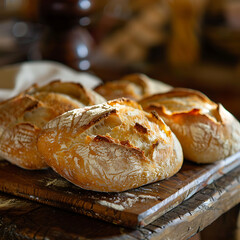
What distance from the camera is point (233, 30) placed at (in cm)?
305

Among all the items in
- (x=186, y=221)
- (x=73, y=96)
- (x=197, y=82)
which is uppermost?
A: (x=73, y=96)

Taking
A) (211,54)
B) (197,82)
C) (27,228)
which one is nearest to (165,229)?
(27,228)

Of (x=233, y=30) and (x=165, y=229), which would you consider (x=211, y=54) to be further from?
(x=165, y=229)

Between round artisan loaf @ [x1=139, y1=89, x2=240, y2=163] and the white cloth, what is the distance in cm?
57

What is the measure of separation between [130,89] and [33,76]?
535mm

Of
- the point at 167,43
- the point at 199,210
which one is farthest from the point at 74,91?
the point at 167,43

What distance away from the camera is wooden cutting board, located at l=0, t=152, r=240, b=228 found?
36.2 inches

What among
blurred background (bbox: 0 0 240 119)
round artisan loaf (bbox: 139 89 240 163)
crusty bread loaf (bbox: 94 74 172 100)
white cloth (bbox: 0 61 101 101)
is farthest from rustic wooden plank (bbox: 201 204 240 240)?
blurred background (bbox: 0 0 240 119)

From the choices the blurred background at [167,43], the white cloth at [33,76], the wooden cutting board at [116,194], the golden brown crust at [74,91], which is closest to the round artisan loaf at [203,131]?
the wooden cutting board at [116,194]

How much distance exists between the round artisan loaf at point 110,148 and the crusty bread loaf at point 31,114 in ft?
0.27

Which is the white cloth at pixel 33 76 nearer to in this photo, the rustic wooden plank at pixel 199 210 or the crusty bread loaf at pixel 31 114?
the crusty bread loaf at pixel 31 114

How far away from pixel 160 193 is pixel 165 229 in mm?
91

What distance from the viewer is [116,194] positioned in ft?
3.24

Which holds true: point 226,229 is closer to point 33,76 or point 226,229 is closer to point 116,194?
point 116,194
